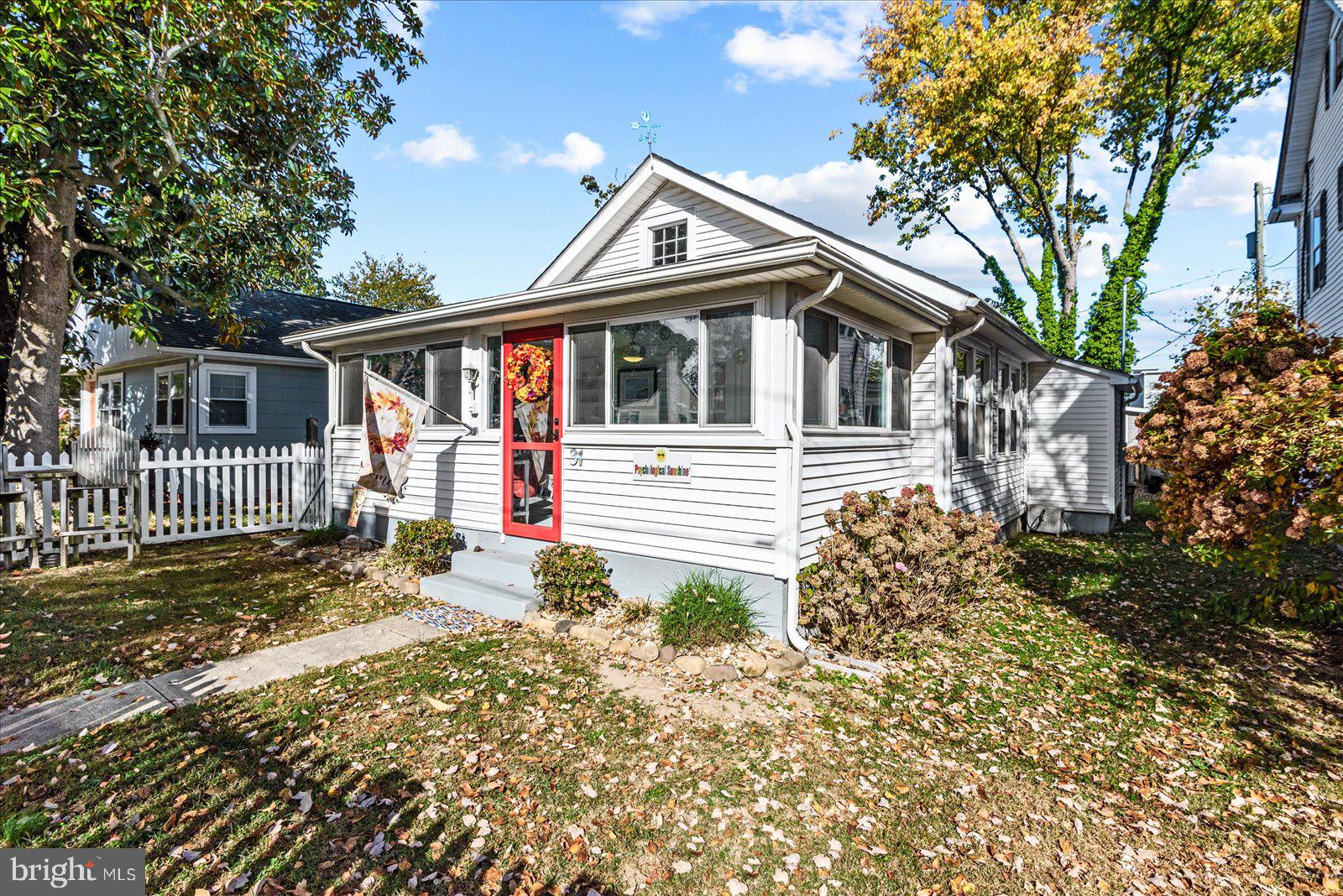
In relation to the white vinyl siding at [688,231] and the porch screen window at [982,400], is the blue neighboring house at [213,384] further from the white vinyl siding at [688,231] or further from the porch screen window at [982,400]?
the porch screen window at [982,400]

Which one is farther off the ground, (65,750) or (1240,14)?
(1240,14)

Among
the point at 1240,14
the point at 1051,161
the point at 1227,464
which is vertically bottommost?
the point at 1227,464

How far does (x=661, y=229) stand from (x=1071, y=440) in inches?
368

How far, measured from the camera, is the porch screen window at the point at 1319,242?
39.5 feet

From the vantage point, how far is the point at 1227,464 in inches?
189

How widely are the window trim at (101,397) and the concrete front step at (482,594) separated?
48.6 feet

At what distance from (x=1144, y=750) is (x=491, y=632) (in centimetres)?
522

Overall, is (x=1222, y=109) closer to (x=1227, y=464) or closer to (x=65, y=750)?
(x=1227, y=464)

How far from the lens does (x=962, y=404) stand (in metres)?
9.21

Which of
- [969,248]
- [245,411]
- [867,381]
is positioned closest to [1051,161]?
[969,248]

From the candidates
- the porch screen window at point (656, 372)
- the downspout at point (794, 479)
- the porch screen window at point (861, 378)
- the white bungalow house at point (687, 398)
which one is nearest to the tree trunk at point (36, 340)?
the white bungalow house at point (687, 398)

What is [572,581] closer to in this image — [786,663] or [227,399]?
[786,663]

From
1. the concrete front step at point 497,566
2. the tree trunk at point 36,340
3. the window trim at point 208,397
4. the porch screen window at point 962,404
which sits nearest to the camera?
the concrete front step at point 497,566

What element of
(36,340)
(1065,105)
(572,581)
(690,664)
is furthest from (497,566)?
(1065,105)
